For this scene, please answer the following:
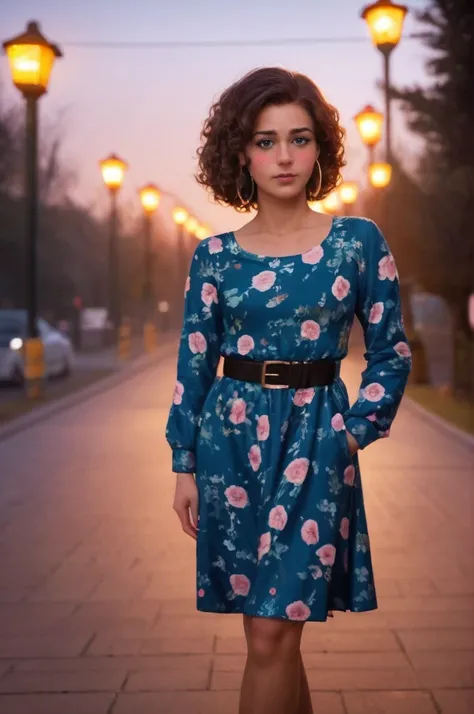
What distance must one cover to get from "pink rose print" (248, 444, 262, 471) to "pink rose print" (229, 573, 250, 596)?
1.00 feet

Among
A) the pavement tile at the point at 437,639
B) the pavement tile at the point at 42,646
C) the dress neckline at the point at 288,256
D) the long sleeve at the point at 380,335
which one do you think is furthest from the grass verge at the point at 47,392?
the long sleeve at the point at 380,335

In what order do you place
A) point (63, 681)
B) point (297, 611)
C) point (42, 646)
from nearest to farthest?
1. point (297, 611)
2. point (63, 681)
3. point (42, 646)

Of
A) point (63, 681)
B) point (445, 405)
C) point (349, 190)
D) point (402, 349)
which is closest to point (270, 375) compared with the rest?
point (402, 349)

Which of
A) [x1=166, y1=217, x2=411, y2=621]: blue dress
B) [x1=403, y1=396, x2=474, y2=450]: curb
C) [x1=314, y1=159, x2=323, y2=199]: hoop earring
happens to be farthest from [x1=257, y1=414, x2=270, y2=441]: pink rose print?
[x1=403, y1=396, x2=474, y2=450]: curb

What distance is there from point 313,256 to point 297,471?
59cm

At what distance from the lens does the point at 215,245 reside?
10.5 feet

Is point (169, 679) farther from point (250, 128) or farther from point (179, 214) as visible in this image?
point (179, 214)

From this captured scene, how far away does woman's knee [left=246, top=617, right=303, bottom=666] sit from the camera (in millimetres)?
2910

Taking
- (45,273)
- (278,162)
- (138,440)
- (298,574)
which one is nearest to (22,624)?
(298,574)

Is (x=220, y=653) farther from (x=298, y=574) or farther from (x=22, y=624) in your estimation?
(x=298, y=574)

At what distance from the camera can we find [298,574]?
2.92 m

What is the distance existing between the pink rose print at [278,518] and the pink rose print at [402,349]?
0.54m

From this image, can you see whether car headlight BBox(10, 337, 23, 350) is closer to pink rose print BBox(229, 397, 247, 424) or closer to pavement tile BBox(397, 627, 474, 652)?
pavement tile BBox(397, 627, 474, 652)

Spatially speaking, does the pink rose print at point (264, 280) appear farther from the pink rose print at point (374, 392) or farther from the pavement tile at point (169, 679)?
the pavement tile at point (169, 679)
